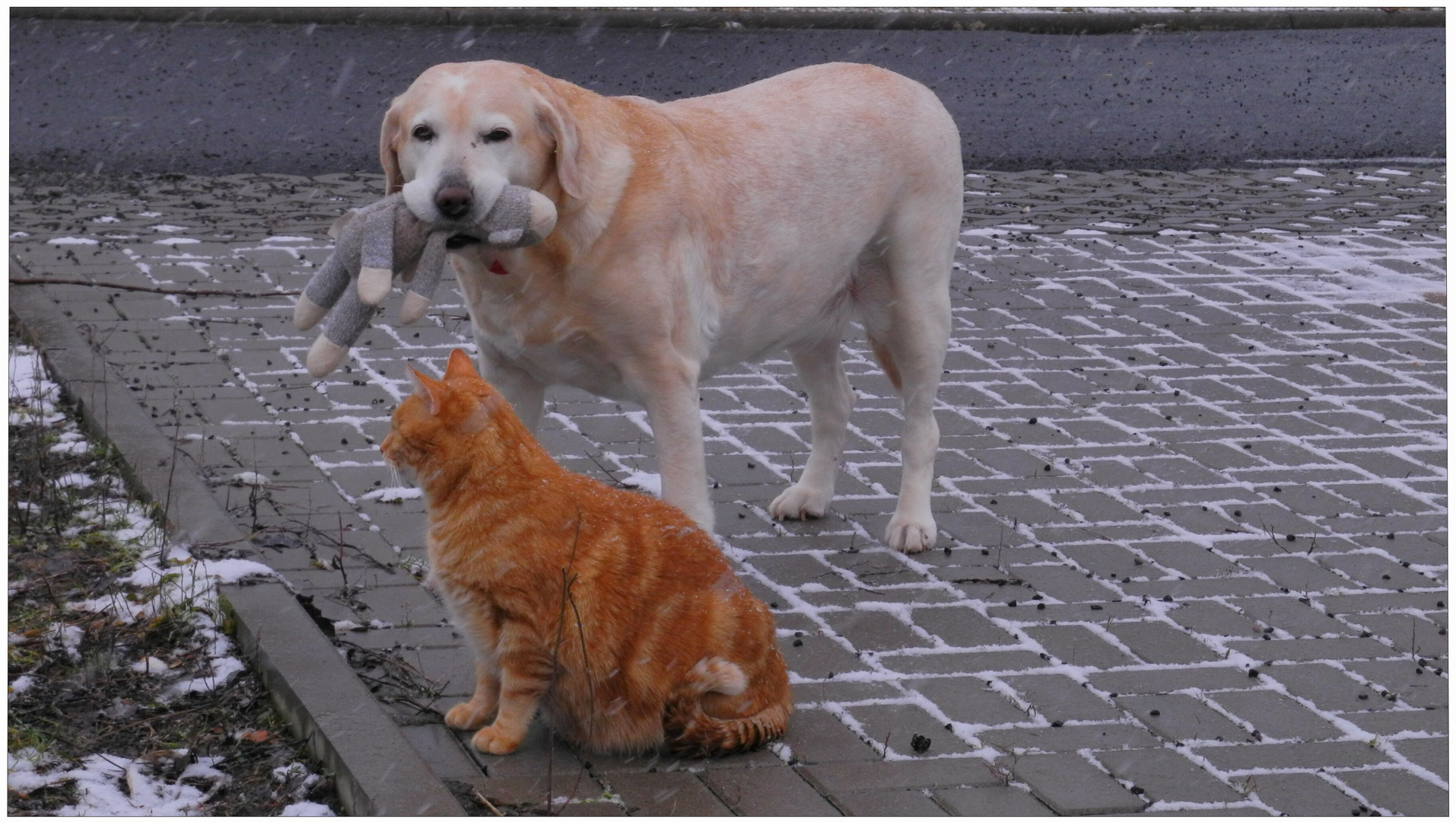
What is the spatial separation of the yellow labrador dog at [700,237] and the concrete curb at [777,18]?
13.8m

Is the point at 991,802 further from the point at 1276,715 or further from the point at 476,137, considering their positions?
the point at 476,137

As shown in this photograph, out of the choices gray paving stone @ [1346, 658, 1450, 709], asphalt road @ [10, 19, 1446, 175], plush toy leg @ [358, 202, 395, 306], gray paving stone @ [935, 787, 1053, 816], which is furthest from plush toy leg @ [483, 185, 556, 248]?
asphalt road @ [10, 19, 1446, 175]

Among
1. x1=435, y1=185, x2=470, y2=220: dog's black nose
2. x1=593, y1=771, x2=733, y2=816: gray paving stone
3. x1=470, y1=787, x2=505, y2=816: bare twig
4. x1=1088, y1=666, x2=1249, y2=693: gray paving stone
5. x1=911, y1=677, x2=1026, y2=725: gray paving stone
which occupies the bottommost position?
x1=1088, y1=666, x2=1249, y2=693: gray paving stone

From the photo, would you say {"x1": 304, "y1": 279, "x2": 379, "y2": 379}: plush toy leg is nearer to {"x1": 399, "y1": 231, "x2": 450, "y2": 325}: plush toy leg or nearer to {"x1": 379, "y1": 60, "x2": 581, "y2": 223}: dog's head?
{"x1": 399, "y1": 231, "x2": 450, "y2": 325}: plush toy leg

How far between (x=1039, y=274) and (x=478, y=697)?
6.90 meters

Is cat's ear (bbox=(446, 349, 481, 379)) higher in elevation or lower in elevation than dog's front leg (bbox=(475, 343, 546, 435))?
higher

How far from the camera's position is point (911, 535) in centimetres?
654

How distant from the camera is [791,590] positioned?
6.12 m

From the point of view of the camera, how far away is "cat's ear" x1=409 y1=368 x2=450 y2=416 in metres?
4.57

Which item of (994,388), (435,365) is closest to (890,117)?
(994,388)

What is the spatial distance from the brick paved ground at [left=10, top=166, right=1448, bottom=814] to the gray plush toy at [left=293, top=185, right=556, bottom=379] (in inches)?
42.2

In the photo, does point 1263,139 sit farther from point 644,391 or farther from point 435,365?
point 644,391

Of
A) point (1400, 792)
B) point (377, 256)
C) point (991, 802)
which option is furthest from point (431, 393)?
point (1400, 792)

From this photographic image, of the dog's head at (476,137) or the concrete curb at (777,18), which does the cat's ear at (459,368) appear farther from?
the concrete curb at (777,18)
